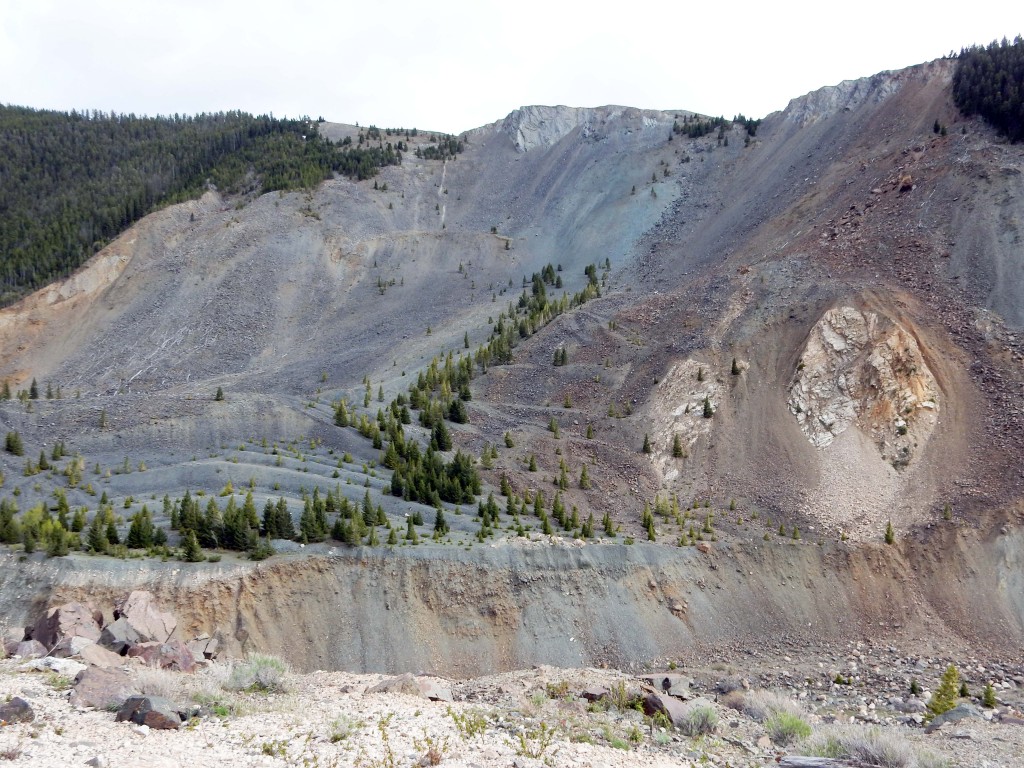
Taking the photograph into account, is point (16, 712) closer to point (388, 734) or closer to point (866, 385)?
point (388, 734)

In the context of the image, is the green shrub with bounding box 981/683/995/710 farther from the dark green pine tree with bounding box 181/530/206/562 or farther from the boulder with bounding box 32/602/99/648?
the boulder with bounding box 32/602/99/648

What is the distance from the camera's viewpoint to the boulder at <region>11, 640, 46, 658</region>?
59.1 ft

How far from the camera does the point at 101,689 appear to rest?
47.0ft

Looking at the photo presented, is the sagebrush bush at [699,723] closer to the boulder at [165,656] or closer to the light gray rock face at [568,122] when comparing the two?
the boulder at [165,656]

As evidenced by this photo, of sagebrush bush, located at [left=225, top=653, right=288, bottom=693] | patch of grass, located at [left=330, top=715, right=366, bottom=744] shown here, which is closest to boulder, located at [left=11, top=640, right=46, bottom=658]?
sagebrush bush, located at [left=225, top=653, right=288, bottom=693]

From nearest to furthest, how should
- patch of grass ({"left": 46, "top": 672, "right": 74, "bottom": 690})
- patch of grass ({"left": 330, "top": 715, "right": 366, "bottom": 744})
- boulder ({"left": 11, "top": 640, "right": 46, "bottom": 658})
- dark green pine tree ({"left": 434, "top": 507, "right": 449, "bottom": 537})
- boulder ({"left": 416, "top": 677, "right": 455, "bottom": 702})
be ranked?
patch of grass ({"left": 330, "top": 715, "right": 366, "bottom": 744})
patch of grass ({"left": 46, "top": 672, "right": 74, "bottom": 690})
boulder ({"left": 416, "top": 677, "right": 455, "bottom": 702})
boulder ({"left": 11, "top": 640, "right": 46, "bottom": 658})
dark green pine tree ({"left": 434, "top": 507, "right": 449, "bottom": 537})

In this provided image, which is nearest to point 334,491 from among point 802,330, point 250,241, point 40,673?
point 40,673

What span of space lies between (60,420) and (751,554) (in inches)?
1166

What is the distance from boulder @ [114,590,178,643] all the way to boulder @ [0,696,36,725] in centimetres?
841

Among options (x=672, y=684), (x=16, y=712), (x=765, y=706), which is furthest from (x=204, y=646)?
(x=765, y=706)

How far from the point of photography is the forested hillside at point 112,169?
77.4 metres

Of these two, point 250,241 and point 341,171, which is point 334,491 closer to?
point 250,241

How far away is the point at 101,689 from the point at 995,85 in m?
60.7

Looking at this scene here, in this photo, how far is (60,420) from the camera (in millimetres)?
37438
